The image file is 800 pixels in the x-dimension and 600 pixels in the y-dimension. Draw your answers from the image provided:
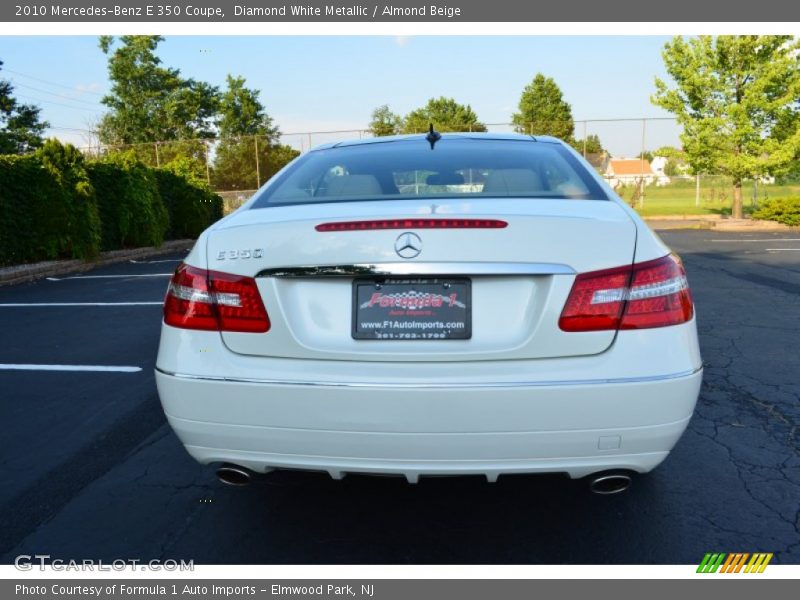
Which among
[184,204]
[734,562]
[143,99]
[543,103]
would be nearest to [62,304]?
[734,562]

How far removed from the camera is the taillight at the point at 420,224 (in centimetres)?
205

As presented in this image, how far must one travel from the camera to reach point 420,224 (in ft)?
6.78

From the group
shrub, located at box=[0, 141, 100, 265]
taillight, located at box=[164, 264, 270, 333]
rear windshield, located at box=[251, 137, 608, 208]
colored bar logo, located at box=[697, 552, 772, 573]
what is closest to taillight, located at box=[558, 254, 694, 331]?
rear windshield, located at box=[251, 137, 608, 208]

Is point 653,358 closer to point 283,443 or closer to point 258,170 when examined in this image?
point 283,443

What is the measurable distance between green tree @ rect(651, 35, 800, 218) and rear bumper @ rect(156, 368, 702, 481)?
2291cm

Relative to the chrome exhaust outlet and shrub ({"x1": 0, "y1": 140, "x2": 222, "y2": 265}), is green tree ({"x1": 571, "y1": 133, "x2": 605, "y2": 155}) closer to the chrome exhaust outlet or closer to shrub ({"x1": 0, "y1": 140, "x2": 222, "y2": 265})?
shrub ({"x1": 0, "y1": 140, "x2": 222, "y2": 265})

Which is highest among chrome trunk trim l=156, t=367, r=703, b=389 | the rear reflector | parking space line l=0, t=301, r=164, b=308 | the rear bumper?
the rear reflector

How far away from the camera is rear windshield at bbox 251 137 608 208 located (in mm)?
2557

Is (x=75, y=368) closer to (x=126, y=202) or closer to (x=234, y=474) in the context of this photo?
(x=234, y=474)

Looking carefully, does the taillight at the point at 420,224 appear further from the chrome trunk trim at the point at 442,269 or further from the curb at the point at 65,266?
the curb at the point at 65,266

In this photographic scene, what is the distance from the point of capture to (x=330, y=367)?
208 cm

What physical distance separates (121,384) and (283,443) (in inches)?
111

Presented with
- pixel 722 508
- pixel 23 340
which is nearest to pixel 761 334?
pixel 722 508

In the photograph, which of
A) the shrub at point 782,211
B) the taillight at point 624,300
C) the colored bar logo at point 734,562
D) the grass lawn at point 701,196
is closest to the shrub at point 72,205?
the taillight at point 624,300
